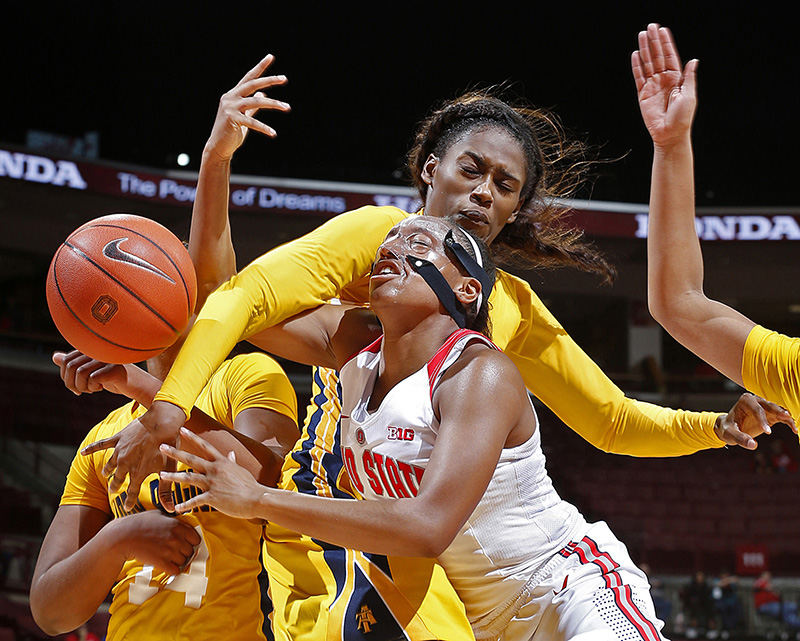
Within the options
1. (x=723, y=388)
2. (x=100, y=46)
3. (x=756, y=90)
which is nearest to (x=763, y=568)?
(x=723, y=388)

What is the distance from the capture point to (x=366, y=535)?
82.6 inches

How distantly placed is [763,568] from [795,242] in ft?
15.8

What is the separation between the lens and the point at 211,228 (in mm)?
2953

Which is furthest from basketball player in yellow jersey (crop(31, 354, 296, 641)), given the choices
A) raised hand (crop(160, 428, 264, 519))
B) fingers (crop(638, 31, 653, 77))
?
fingers (crop(638, 31, 653, 77))

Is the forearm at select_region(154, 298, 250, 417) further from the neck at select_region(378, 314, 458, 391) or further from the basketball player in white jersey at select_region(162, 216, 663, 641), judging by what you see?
the neck at select_region(378, 314, 458, 391)

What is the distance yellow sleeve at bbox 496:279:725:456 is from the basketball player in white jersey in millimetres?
659

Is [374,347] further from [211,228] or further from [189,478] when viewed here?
[189,478]

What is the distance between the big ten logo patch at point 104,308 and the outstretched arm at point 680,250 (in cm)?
148

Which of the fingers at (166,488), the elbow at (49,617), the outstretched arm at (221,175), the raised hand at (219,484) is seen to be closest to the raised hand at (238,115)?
the outstretched arm at (221,175)

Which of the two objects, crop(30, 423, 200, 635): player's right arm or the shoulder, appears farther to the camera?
crop(30, 423, 200, 635): player's right arm

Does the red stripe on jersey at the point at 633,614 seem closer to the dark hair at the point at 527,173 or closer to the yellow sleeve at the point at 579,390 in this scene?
the yellow sleeve at the point at 579,390

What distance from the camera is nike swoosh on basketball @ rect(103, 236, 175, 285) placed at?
2.63 m

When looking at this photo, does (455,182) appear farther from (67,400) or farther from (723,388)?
(723,388)

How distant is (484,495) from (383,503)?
17.8 inches
